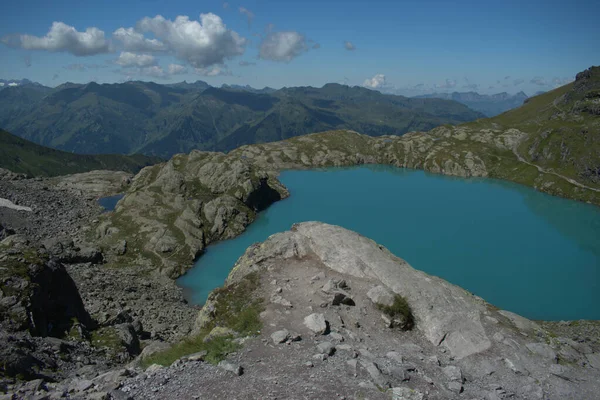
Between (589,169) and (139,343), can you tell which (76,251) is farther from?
(589,169)

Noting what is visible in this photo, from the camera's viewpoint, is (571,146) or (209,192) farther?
(571,146)

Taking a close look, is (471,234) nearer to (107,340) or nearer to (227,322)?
(227,322)

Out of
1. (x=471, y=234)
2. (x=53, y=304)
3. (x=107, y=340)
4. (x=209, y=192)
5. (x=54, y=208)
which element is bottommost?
(x=54, y=208)

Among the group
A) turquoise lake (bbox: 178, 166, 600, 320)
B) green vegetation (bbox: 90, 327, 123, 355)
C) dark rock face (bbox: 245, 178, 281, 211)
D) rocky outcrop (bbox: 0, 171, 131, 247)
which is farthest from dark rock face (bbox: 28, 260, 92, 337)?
dark rock face (bbox: 245, 178, 281, 211)

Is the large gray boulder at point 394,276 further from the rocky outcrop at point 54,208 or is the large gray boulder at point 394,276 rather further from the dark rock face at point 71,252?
the rocky outcrop at point 54,208

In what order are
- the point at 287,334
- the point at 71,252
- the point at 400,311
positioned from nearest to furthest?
1. the point at 287,334
2. the point at 400,311
3. the point at 71,252

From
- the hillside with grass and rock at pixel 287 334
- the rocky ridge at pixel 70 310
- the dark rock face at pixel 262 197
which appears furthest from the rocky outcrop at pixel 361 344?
the dark rock face at pixel 262 197

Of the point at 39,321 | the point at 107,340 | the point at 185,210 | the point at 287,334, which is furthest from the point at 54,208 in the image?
the point at 287,334

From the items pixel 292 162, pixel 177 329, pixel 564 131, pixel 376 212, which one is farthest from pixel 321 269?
pixel 564 131
